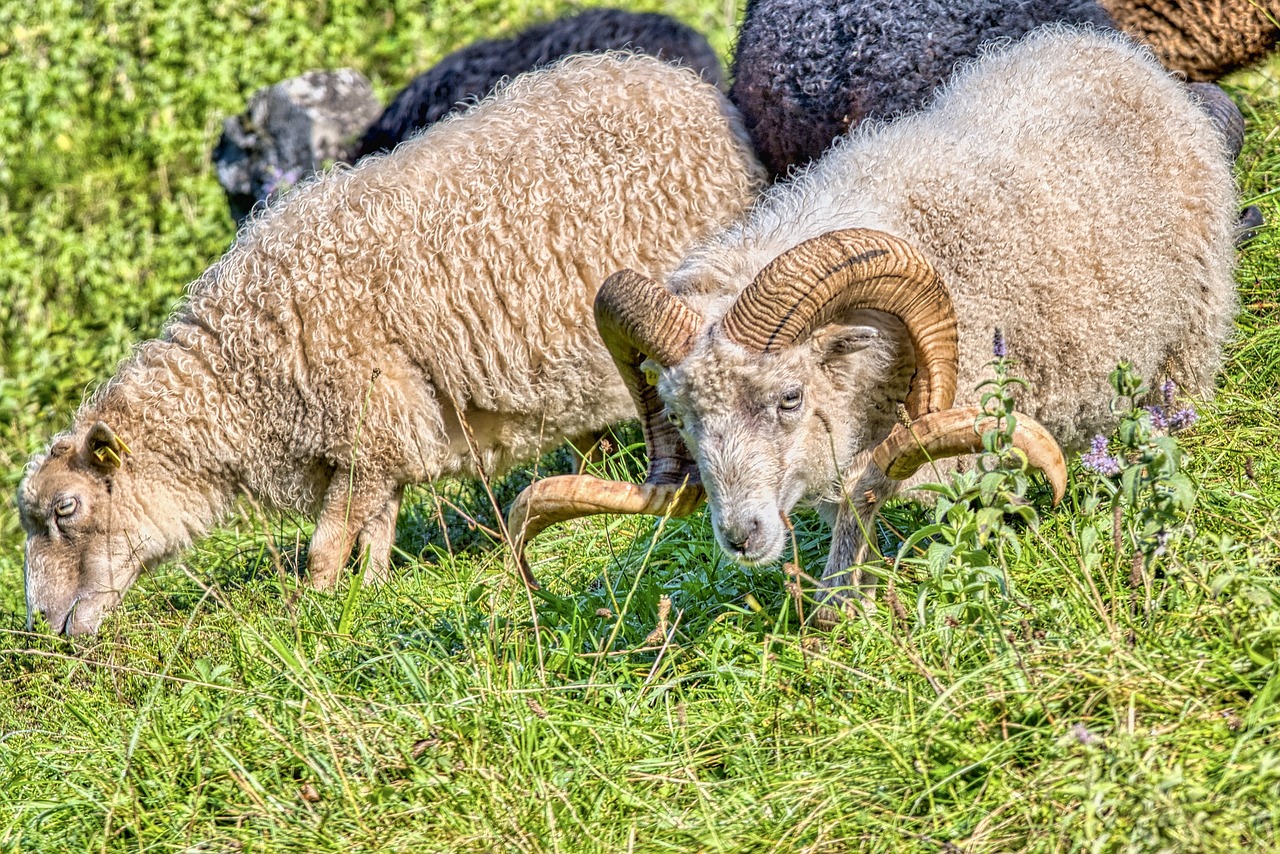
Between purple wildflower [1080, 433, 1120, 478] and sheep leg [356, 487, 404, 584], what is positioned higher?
purple wildflower [1080, 433, 1120, 478]

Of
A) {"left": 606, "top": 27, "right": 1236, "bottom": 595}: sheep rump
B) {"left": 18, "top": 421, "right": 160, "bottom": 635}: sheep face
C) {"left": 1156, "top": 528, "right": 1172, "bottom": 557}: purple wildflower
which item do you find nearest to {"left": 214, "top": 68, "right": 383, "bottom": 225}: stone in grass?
{"left": 18, "top": 421, "right": 160, "bottom": 635}: sheep face

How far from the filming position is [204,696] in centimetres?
445

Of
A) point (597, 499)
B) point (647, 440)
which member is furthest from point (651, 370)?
point (597, 499)

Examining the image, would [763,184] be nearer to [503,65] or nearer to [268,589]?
[503,65]

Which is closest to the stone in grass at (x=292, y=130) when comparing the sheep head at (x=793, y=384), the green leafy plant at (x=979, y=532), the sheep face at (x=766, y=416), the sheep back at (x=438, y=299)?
the sheep back at (x=438, y=299)

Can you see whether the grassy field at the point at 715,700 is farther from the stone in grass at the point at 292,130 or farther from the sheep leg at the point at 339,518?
the stone in grass at the point at 292,130

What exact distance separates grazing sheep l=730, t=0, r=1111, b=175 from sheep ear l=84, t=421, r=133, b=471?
3.34 metres

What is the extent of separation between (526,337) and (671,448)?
65.8 inches

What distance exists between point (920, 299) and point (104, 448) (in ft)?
13.2

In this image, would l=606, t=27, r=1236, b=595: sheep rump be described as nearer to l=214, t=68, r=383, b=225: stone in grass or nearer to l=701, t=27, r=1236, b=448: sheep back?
l=701, t=27, r=1236, b=448: sheep back

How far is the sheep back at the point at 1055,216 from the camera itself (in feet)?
15.6

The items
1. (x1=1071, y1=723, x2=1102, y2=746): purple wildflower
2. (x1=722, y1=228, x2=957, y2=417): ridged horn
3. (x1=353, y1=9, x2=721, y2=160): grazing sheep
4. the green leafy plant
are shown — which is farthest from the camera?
(x1=353, y1=9, x2=721, y2=160): grazing sheep

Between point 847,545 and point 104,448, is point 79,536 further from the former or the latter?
point 847,545

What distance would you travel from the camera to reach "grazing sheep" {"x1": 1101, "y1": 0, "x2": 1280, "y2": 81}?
6.41 m
